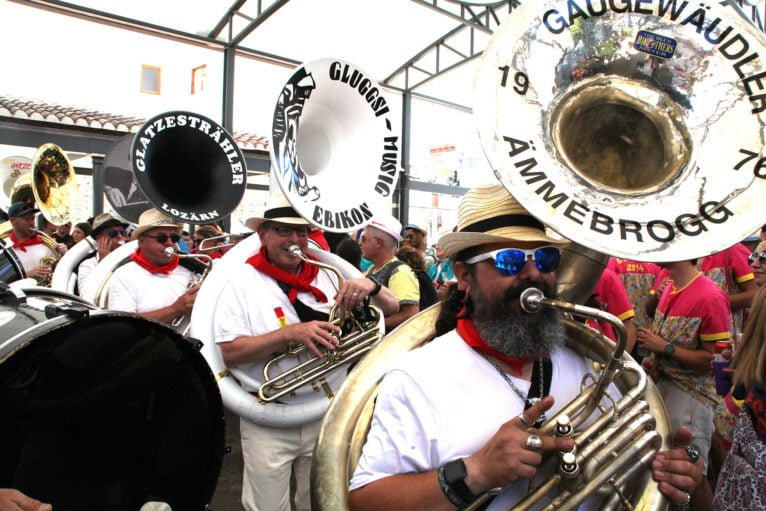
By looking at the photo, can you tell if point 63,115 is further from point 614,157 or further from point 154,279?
point 614,157

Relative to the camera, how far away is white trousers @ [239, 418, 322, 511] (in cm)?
270

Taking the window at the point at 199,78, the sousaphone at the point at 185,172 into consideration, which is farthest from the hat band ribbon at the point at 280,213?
the window at the point at 199,78

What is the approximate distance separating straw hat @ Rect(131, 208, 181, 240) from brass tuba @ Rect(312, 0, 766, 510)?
2698mm

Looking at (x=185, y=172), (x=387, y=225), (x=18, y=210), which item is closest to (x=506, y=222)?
(x=387, y=225)

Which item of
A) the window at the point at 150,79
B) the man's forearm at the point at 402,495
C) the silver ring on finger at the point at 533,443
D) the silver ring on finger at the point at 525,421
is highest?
the window at the point at 150,79

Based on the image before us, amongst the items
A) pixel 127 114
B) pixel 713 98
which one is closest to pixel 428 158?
pixel 127 114

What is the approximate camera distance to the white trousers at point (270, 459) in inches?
106

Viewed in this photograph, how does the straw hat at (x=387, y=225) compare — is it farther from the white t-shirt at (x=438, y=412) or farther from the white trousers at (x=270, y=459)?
the white t-shirt at (x=438, y=412)

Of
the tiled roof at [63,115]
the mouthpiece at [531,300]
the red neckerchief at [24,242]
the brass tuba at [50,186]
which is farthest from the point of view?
the tiled roof at [63,115]

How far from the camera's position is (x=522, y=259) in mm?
1616

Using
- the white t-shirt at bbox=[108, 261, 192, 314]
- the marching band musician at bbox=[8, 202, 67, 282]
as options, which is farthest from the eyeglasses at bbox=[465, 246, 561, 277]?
the marching band musician at bbox=[8, 202, 67, 282]

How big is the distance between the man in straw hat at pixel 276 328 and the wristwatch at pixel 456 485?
1310 mm

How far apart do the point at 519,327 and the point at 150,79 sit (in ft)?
39.2

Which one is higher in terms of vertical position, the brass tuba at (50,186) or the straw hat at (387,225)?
the brass tuba at (50,186)
